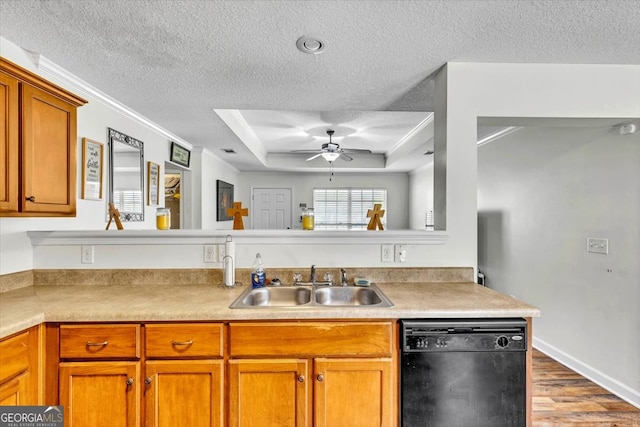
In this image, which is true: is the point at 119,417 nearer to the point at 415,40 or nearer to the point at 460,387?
the point at 460,387

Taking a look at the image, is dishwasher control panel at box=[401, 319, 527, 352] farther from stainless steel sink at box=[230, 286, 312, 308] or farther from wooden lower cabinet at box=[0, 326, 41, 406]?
wooden lower cabinet at box=[0, 326, 41, 406]

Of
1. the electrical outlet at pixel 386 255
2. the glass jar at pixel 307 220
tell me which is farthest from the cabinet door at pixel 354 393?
the glass jar at pixel 307 220

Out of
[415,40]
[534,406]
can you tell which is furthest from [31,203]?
[534,406]

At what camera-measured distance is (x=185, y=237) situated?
209 centimetres

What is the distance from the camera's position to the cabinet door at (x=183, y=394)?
57.2 inches

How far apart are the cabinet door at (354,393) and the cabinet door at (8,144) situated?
64.6 inches

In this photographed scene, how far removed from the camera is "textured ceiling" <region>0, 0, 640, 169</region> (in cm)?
155

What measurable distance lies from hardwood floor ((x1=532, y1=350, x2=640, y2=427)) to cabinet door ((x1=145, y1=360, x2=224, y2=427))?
2.07 metres

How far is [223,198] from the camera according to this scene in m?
5.49

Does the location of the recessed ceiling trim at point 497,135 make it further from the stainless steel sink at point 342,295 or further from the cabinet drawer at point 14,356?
the cabinet drawer at point 14,356

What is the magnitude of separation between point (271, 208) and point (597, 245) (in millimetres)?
5479

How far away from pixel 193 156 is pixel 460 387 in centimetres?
405

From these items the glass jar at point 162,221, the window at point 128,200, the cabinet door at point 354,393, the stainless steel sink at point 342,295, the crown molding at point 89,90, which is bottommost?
the cabinet door at point 354,393

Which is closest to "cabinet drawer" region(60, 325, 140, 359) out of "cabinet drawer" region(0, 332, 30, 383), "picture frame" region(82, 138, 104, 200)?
"cabinet drawer" region(0, 332, 30, 383)
